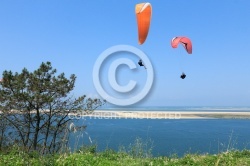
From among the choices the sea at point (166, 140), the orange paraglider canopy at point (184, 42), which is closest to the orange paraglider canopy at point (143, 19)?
the sea at point (166, 140)

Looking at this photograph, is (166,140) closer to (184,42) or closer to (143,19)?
(184,42)

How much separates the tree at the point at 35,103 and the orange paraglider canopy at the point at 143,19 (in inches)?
345

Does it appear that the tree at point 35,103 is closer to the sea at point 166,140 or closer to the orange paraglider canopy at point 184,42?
the sea at point 166,140

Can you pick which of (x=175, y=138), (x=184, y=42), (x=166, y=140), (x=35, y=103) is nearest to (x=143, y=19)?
(x=184, y=42)

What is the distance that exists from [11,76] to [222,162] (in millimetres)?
12094

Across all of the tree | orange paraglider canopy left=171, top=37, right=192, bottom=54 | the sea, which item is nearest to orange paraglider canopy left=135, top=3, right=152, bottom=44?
the sea

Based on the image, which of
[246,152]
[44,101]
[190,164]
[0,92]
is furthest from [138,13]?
[0,92]

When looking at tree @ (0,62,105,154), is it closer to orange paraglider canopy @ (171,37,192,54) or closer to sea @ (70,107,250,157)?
sea @ (70,107,250,157)

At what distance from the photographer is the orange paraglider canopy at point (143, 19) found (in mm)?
7523

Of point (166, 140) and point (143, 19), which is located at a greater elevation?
point (143, 19)

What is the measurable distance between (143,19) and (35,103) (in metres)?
10.1

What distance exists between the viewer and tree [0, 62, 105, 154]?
1573cm

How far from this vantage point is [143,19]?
754cm

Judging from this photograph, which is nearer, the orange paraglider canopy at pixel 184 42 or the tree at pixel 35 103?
the orange paraglider canopy at pixel 184 42
